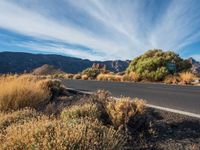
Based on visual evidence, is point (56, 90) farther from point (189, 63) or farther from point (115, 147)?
point (189, 63)

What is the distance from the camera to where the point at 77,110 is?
779 centimetres

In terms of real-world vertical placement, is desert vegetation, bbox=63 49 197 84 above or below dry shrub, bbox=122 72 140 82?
above

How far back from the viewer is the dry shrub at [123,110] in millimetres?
7336

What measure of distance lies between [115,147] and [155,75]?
91.0 feet

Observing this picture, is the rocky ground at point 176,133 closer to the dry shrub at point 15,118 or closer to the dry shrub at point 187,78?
the dry shrub at point 15,118

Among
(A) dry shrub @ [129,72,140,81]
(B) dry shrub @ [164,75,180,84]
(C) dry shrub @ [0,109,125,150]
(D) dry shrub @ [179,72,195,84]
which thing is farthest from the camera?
(A) dry shrub @ [129,72,140,81]

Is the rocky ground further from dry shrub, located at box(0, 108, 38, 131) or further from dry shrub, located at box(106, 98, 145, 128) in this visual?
dry shrub, located at box(0, 108, 38, 131)

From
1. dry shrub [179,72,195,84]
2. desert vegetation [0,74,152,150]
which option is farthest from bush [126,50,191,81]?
desert vegetation [0,74,152,150]

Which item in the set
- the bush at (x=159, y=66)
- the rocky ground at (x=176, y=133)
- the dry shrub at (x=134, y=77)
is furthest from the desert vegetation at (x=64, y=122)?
the dry shrub at (x=134, y=77)

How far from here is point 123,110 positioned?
24.9ft

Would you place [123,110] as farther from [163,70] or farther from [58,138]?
[163,70]

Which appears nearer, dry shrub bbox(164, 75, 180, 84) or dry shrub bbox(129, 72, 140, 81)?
dry shrub bbox(164, 75, 180, 84)

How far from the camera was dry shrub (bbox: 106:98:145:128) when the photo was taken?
289 inches

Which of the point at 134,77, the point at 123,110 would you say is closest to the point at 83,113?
the point at 123,110
